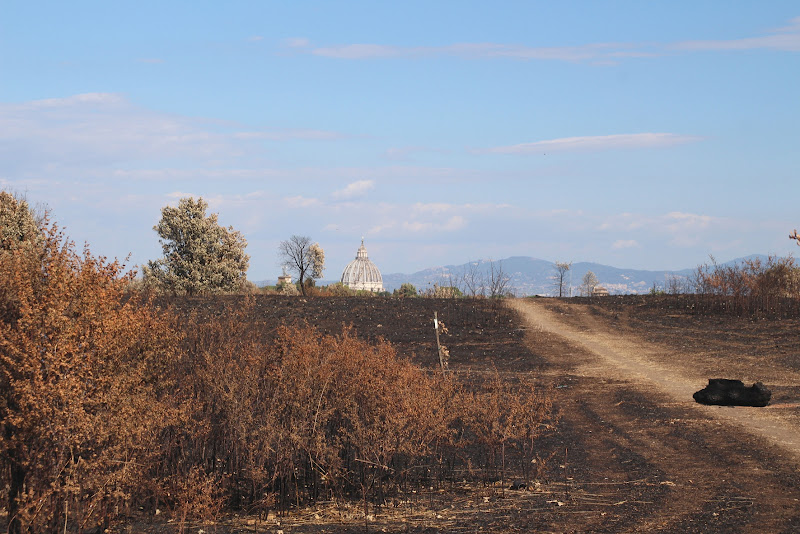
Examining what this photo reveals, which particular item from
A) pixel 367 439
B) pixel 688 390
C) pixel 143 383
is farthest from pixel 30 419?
pixel 688 390

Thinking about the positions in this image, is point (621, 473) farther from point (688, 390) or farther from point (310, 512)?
point (688, 390)

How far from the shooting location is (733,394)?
49.3 ft

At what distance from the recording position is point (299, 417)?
888 centimetres

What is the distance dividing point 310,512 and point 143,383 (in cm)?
235

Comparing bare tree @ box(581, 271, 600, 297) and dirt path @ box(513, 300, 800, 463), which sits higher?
bare tree @ box(581, 271, 600, 297)

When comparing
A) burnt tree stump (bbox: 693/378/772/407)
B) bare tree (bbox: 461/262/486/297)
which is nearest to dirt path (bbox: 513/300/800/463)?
burnt tree stump (bbox: 693/378/772/407)

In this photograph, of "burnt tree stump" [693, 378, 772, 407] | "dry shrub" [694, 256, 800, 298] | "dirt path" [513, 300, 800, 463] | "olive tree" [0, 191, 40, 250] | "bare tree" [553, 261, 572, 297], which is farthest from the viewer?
"bare tree" [553, 261, 572, 297]

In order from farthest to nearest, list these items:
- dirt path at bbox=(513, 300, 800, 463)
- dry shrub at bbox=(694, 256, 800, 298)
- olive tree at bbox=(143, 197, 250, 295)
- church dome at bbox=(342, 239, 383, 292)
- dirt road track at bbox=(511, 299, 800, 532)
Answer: church dome at bbox=(342, 239, 383, 292)
olive tree at bbox=(143, 197, 250, 295)
dry shrub at bbox=(694, 256, 800, 298)
dirt path at bbox=(513, 300, 800, 463)
dirt road track at bbox=(511, 299, 800, 532)

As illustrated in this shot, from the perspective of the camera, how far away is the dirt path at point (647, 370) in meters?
12.8

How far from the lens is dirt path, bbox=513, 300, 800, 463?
1283 cm

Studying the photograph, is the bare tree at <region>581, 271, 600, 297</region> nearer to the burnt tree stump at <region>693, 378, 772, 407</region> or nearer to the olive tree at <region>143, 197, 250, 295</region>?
Answer: the olive tree at <region>143, 197, 250, 295</region>

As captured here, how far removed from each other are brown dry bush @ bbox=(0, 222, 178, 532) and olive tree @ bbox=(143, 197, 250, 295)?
40.0 m

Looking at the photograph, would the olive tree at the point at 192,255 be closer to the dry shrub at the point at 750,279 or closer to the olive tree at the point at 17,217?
the olive tree at the point at 17,217

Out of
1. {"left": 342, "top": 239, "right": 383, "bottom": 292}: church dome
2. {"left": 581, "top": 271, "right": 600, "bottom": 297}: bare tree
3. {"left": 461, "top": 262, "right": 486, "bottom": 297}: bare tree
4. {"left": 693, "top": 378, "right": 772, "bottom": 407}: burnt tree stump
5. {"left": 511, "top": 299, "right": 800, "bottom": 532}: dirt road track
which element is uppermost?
{"left": 342, "top": 239, "right": 383, "bottom": 292}: church dome
